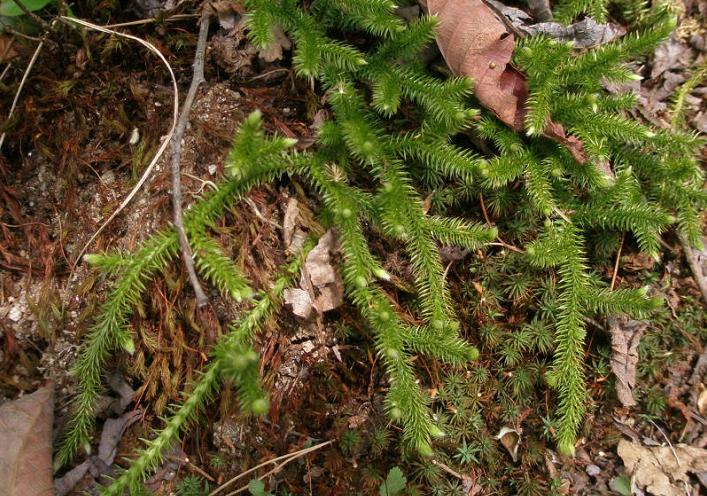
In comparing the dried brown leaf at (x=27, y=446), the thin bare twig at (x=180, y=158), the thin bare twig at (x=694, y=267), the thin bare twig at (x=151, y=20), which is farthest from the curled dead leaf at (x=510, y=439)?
the thin bare twig at (x=151, y=20)

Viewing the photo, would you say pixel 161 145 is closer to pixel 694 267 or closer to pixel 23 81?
pixel 23 81

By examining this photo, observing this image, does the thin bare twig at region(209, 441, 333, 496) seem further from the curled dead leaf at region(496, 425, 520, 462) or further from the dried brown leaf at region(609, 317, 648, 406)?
the dried brown leaf at region(609, 317, 648, 406)

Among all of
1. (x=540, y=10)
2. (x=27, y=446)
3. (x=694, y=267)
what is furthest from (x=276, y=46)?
(x=694, y=267)

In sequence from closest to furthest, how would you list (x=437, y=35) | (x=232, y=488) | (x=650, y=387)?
(x=232, y=488) → (x=437, y=35) → (x=650, y=387)

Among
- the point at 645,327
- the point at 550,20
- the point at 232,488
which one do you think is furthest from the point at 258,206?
the point at 645,327

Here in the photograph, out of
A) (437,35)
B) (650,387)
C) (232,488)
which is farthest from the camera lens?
(650,387)

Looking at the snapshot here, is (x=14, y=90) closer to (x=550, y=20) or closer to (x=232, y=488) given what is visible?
(x=232, y=488)
